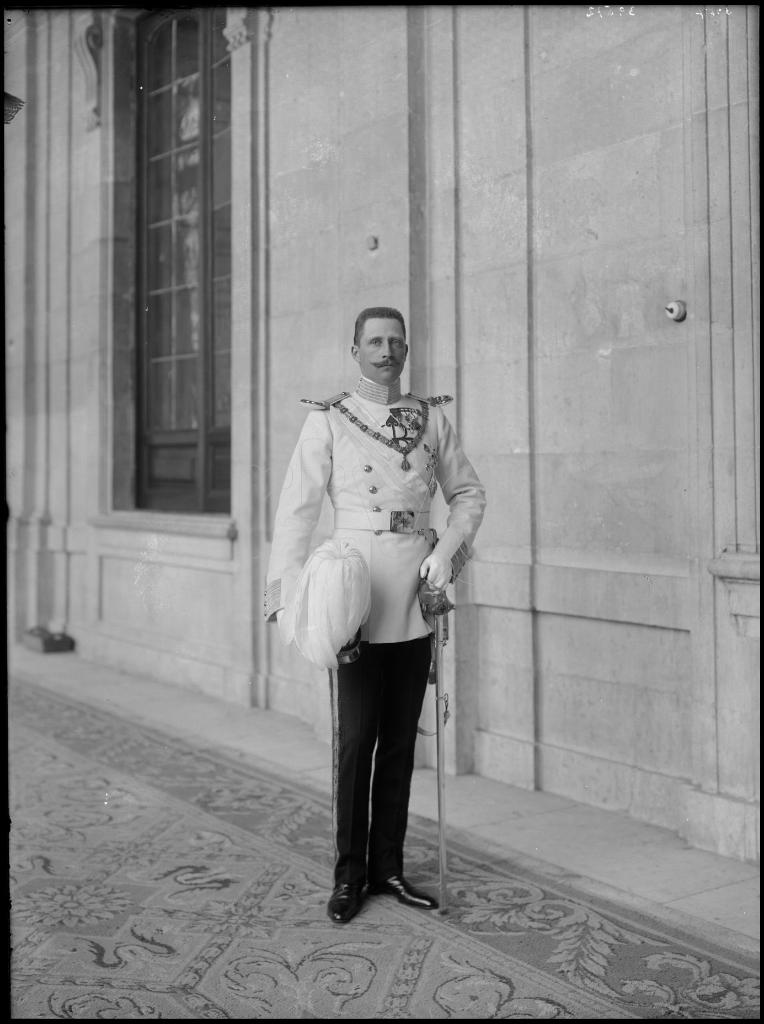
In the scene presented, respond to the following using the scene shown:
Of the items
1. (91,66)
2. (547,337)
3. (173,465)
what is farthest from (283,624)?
(91,66)

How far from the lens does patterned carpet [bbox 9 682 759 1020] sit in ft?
10.4

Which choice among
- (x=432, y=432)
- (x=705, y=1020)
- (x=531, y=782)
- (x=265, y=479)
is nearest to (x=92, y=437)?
(x=265, y=479)

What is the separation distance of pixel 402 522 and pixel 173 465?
5.46 meters

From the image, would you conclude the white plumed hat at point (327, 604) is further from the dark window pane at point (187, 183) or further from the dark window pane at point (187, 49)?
the dark window pane at point (187, 49)

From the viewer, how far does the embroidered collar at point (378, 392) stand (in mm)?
3799

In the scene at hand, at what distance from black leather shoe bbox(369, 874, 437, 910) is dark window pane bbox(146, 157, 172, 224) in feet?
20.6

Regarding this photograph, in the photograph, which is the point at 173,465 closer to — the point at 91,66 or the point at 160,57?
the point at 160,57

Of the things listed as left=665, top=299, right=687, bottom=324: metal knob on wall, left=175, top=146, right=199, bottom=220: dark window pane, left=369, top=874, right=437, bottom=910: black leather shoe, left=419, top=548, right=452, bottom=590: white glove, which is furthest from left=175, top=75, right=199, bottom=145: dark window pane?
left=369, top=874, right=437, bottom=910: black leather shoe

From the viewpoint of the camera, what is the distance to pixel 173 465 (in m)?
8.95

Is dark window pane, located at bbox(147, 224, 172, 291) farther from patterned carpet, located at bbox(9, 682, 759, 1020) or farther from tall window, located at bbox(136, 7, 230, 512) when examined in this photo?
patterned carpet, located at bbox(9, 682, 759, 1020)

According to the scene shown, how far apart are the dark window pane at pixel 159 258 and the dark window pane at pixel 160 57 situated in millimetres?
1084

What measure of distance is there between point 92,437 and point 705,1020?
7.55m

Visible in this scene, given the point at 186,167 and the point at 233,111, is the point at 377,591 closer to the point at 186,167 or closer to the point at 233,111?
the point at 233,111

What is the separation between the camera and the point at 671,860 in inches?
171
